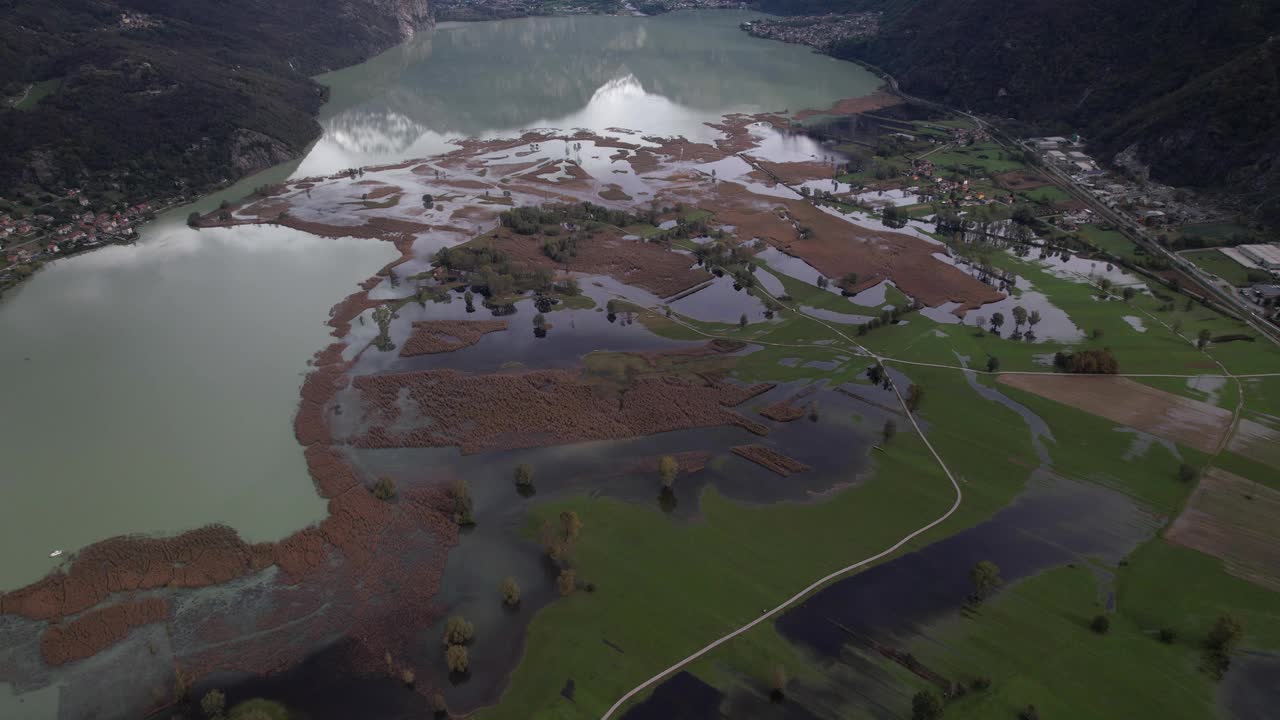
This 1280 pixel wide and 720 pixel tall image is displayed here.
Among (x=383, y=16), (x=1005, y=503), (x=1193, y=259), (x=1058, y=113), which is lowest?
(x=1005, y=503)

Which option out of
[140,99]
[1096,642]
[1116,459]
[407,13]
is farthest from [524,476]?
[407,13]

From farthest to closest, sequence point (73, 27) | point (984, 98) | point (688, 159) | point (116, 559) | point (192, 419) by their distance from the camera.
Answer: point (984, 98)
point (73, 27)
point (688, 159)
point (192, 419)
point (116, 559)

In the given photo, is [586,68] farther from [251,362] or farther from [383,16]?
[251,362]

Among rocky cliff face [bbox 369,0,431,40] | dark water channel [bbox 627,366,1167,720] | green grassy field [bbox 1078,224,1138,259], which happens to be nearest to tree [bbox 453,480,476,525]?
dark water channel [bbox 627,366,1167,720]

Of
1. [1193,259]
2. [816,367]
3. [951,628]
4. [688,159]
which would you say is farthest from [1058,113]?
[951,628]

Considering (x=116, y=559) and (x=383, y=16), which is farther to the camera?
(x=383, y=16)

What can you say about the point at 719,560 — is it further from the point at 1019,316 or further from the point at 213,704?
the point at 1019,316
